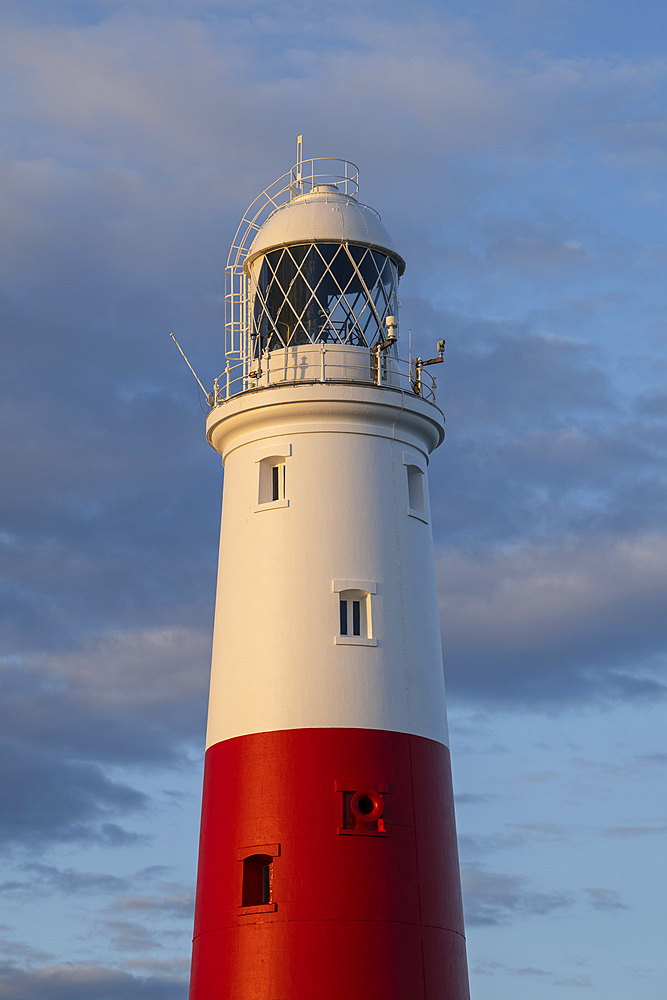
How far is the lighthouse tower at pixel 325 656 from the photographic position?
72.5 feet

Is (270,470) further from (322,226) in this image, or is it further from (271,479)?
(322,226)

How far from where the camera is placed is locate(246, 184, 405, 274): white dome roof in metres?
26.1

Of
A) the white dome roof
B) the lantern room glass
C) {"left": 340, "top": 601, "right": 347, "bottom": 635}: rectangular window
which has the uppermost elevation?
the white dome roof

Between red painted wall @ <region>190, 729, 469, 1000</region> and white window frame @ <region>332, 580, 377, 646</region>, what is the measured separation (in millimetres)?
1657

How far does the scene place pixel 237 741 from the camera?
2372cm

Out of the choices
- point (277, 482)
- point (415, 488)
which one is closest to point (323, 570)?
point (277, 482)

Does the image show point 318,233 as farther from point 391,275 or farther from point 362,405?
point 362,405

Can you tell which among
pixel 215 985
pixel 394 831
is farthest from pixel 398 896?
pixel 215 985

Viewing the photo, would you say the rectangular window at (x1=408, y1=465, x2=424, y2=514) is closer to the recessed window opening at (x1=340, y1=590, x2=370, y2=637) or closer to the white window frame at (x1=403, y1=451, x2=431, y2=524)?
the white window frame at (x1=403, y1=451, x2=431, y2=524)

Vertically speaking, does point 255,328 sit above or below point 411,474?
above

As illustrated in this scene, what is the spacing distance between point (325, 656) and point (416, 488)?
14.8 ft

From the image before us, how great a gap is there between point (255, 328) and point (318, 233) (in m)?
2.43

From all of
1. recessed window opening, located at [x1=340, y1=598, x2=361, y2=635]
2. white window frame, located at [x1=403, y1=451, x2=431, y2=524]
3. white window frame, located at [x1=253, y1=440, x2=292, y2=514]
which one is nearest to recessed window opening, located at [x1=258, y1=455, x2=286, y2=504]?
white window frame, located at [x1=253, y1=440, x2=292, y2=514]

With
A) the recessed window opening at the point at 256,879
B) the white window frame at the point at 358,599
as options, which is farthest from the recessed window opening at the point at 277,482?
the recessed window opening at the point at 256,879
